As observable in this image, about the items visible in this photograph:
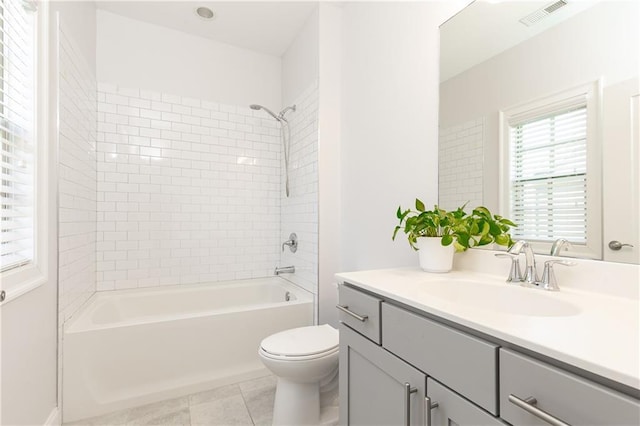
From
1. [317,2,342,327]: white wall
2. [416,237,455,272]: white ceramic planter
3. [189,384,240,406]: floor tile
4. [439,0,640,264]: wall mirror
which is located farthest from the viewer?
[317,2,342,327]: white wall

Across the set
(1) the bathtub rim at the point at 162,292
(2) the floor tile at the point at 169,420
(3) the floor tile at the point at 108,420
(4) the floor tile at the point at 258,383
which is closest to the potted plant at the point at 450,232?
(1) the bathtub rim at the point at 162,292

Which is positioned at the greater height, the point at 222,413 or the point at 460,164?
the point at 460,164

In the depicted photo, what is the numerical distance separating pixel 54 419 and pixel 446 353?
194 cm

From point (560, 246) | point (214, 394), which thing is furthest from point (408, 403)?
point (214, 394)

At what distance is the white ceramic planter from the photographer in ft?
4.12

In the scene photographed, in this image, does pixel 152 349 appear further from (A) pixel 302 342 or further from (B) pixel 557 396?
(B) pixel 557 396

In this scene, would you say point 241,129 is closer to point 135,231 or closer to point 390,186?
point 135,231

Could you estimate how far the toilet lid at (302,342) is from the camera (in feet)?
4.80

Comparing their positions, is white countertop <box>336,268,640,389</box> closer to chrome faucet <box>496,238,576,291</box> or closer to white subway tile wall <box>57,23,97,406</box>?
chrome faucet <box>496,238,576,291</box>

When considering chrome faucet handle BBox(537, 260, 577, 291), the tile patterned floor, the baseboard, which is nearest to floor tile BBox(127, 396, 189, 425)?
the tile patterned floor

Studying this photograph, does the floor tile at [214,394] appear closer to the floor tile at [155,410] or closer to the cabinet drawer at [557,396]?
the floor tile at [155,410]

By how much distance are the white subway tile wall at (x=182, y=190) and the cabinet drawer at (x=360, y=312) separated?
5.95ft

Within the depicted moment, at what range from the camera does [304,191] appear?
2479 mm

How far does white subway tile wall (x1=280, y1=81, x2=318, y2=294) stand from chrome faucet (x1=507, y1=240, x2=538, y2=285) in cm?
142
